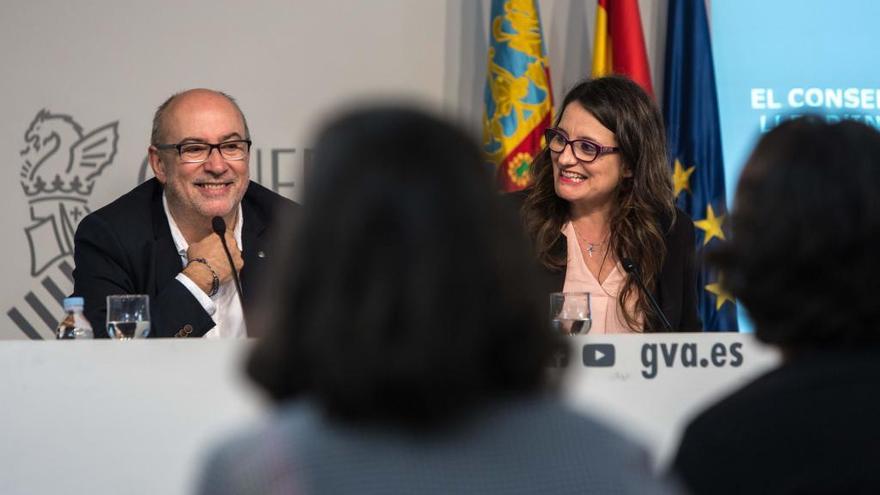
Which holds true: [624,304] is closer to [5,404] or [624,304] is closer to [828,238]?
[5,404]

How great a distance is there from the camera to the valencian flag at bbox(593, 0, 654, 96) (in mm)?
4488

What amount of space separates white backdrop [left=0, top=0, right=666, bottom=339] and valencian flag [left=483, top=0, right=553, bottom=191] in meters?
0.28

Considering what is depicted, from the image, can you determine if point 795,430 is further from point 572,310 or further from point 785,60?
point 785,60

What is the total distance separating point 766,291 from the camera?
1.23m

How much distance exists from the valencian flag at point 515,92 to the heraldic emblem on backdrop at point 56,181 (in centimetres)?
143

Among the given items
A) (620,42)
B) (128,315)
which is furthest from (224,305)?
(620,42)

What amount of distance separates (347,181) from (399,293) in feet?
0.29

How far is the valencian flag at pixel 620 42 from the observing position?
4.49 metres

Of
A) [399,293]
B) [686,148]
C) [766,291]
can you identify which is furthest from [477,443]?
[686,148]

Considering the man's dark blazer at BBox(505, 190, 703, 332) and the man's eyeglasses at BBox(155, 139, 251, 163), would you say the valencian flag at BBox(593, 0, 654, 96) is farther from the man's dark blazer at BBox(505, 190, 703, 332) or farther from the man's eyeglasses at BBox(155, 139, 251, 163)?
A: the man's eyeglasses at BBox(155, 139, 251, 163)

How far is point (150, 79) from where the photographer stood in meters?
4.55

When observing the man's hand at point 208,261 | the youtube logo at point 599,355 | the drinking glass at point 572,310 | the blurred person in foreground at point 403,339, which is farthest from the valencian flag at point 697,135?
the blurred person in foreground at point 403,339

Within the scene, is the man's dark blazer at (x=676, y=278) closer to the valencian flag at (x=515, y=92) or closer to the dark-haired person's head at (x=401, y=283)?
the valencian flag at (x=515, y=92)

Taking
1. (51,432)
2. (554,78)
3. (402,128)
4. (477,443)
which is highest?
(554,78)
